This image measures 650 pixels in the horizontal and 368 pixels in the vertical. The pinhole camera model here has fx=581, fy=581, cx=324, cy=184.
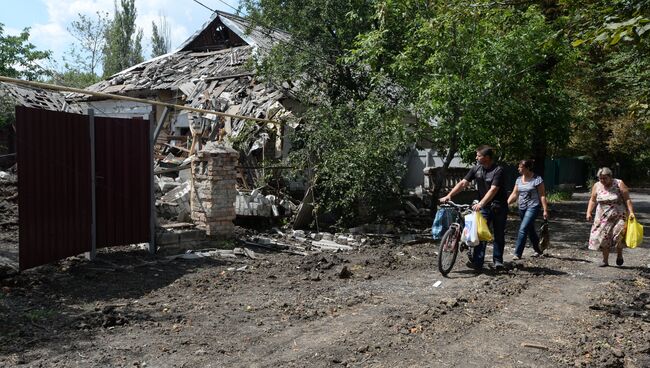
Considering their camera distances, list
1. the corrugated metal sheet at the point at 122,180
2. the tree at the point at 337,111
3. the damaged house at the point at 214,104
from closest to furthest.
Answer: the corrugated metal sheet at the point at 122,180, the tree at the point at 337,111, the damaged house at the point at 214,104

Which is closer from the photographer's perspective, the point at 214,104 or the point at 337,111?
the point at 337,111

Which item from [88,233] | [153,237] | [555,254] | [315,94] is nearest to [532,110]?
[555,254]

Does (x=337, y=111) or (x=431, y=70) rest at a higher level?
(x=431, y=70)

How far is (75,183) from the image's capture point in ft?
25.0

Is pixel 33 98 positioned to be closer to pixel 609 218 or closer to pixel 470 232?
pixel 470 232

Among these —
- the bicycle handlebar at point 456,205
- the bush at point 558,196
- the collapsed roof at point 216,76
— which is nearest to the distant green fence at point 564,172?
the bush at point 558,196

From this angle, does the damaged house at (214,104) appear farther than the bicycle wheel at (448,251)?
Yes

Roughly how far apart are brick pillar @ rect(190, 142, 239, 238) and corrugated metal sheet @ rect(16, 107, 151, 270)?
1145 millimetres


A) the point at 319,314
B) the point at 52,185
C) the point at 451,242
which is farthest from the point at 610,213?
the point at 52,185

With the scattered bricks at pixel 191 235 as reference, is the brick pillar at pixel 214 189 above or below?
above

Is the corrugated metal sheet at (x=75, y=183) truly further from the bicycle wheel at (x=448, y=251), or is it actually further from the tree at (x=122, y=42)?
the tree at (x=122, y=42)

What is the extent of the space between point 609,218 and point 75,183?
24.6ft

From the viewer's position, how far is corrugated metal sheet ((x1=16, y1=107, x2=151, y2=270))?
22.7 feet

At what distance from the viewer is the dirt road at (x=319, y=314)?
473 centimetres
